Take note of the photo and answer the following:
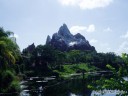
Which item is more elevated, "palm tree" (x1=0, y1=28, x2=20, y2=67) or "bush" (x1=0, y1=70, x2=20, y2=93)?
"palm tree" (x1=0, y1=28, x2=20, y2=67)

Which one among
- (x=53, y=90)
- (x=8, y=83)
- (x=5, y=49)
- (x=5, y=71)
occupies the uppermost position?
(x=5, y=49)

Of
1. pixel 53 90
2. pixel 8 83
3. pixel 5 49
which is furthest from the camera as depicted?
pixel 53 90

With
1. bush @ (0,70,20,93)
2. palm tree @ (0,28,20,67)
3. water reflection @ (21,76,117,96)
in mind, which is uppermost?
palm tree @ (0,28,20,67)

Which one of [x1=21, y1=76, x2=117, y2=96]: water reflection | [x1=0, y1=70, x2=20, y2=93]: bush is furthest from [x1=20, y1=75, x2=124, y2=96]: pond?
[x1=0, y1=70, x2=20, y2=93]: bush

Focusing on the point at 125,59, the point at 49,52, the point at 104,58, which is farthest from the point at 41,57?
the point at 125,59

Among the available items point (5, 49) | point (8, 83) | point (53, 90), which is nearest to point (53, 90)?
point (53, 90)

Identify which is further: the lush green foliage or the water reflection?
the water reflection

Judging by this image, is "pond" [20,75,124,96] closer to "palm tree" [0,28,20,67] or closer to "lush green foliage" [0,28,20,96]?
"lush green foliage" [0,28,20,96]

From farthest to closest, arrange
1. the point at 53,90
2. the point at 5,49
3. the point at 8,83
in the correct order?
the point at 53,90
the point at 8,83
the point at 5,49

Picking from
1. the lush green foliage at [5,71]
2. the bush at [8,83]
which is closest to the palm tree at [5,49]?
the lush green foliage at [5,71]

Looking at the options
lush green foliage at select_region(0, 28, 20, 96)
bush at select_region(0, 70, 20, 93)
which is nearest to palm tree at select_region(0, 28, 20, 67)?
lush green foliage at select_region(0, 28, 20, 96)

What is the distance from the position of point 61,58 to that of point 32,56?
1924 cm

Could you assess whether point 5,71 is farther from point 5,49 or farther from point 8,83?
point 5,49

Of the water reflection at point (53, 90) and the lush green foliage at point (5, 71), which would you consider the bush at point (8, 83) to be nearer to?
the lush green foliage at point (5, 71)
